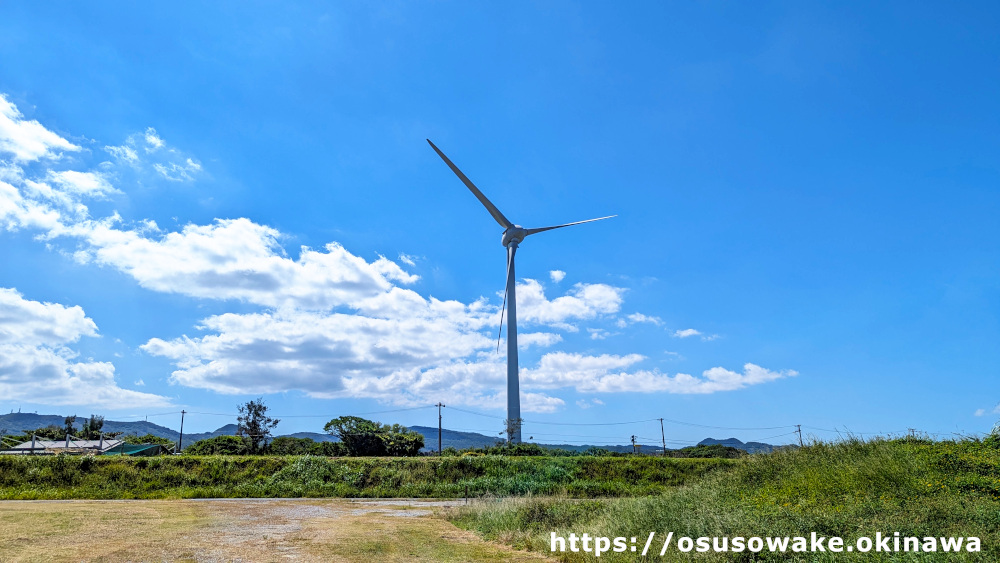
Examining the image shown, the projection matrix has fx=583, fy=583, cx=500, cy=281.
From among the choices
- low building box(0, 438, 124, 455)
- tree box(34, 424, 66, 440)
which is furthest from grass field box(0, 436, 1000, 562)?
tree box(34, 424, 66, 440)

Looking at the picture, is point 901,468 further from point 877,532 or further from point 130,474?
point 130,474

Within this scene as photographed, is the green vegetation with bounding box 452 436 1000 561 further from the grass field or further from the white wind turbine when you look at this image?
the white wind turbine

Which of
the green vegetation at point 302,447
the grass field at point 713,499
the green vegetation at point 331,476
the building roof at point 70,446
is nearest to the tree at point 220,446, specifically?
the green vegetation at point 302,447

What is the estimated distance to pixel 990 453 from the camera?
19.2 meters

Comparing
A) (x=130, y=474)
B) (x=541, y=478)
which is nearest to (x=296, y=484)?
(x=130, y=474)

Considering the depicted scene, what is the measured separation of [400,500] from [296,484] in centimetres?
966

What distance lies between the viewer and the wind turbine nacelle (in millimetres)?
67625

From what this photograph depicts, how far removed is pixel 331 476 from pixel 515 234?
Result: 34.3 m

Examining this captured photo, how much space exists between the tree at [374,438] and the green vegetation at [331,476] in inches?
424

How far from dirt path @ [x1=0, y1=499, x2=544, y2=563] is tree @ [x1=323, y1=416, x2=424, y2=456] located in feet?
101

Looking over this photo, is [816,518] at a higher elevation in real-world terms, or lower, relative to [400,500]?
higher

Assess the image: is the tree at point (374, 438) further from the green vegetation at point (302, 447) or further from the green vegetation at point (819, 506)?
the green vegetation at point (819, 506)

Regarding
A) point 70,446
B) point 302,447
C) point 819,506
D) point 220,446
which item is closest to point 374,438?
point 302,447

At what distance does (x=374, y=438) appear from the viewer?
59.8 metres
